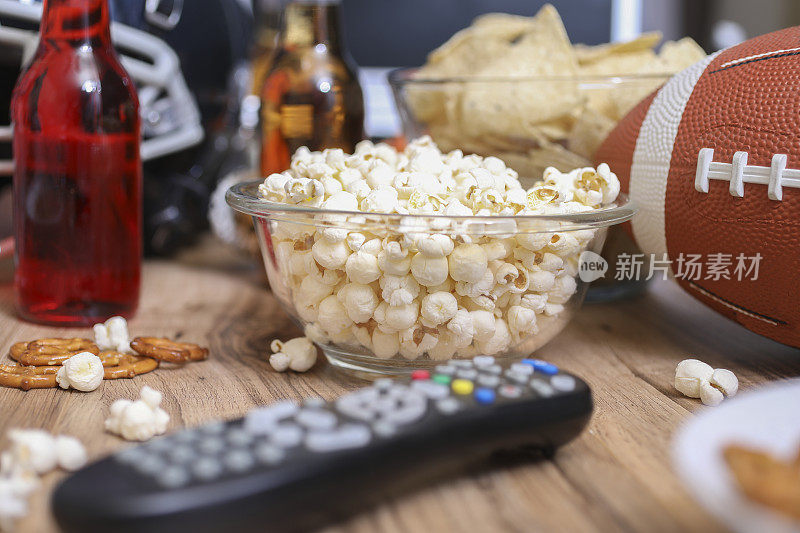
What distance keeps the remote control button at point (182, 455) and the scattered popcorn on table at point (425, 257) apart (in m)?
0.24

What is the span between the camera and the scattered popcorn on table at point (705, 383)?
0.71 metres

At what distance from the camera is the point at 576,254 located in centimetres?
71

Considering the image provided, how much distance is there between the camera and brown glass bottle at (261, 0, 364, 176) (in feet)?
3.42

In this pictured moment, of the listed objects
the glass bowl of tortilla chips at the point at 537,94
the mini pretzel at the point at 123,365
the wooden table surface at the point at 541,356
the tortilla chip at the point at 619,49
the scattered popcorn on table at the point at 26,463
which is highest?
the tortilla chip at the point at 619,49

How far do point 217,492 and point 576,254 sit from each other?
1.34 feet

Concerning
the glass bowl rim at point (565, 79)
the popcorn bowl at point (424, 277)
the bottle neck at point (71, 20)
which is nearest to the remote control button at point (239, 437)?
the popcorn bowl at point (424, 277)

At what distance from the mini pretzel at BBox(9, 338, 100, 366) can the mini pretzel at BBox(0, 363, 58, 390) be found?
2 cm

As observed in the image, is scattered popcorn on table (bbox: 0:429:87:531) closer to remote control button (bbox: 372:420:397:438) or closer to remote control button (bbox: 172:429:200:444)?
remote control button (bbox: 172:429:200:444)

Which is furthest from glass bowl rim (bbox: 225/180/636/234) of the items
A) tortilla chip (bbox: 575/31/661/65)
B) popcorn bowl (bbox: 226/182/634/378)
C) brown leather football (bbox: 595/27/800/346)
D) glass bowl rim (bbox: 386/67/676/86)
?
tortilla chip (bbox: 575/31/661/65)

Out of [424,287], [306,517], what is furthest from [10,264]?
[306,517]

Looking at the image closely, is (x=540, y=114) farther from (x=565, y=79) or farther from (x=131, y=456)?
(x=131, y=456)

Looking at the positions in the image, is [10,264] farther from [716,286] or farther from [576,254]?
[716,286]

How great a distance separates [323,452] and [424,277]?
21 centimetres

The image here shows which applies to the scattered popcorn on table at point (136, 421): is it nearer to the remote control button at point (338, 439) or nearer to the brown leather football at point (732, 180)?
the remote control button at point (338, 439)
